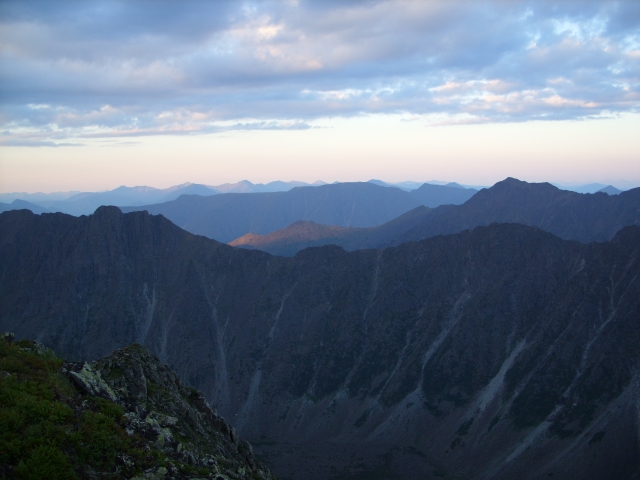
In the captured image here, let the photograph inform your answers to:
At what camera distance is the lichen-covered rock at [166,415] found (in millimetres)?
25000

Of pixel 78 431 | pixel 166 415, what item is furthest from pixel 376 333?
pixel 78 431

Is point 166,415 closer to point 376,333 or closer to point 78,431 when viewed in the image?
point 78,431

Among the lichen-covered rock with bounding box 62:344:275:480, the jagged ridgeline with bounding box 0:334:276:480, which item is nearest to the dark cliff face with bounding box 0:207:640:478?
the lichen-covered rock with bounding box 62:344:275:480

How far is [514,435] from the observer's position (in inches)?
3888

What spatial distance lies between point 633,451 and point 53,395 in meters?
92.1

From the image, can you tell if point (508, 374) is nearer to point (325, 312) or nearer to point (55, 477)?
point (325, 312)

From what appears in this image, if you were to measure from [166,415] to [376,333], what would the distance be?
376 feet

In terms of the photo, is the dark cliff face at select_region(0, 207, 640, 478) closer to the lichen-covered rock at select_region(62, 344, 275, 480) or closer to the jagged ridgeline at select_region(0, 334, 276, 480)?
the lichen-covered rock at select_region(62, 344, 275, 480)

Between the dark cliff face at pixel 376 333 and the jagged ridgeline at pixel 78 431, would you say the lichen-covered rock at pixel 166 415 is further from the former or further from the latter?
the dark cliff face at pixel 376 333

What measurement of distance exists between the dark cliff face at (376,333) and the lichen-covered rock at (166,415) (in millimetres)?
68008

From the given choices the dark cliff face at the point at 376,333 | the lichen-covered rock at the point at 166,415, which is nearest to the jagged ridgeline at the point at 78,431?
the lichen-covered rock at the point at 166,415

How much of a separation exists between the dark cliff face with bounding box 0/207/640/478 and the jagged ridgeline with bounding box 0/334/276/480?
82133mm


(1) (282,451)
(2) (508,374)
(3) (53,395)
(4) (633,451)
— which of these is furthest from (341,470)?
(3) (53,395)

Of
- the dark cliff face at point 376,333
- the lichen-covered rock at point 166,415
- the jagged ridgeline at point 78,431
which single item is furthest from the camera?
the dark cliff face at point 376,333
